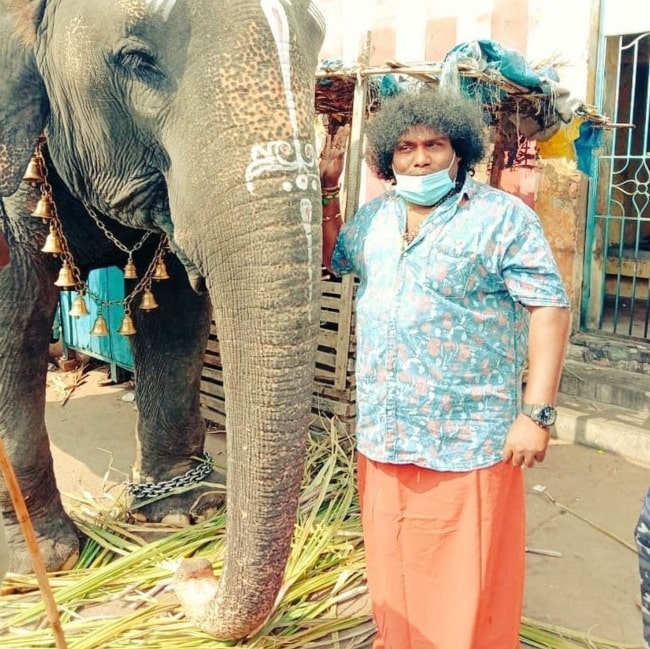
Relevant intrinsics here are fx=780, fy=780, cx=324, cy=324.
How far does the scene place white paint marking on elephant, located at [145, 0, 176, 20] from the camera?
1.97 meters

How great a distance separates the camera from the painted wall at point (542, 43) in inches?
199

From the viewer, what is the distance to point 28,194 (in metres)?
2.72

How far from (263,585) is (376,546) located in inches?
18.7

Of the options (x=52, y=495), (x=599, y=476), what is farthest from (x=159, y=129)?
(x=599, y=476)

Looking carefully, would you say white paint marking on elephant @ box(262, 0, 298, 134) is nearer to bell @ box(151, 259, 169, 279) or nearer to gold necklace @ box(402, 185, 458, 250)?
gold necklace @ box(402, 185, 458, 250)

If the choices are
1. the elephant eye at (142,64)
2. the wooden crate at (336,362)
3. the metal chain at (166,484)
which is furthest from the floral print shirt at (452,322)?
the wooden crate at (336,362)

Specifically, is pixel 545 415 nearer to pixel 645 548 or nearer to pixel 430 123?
pixel 645 548

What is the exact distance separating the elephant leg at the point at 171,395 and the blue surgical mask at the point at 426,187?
148 centimetres

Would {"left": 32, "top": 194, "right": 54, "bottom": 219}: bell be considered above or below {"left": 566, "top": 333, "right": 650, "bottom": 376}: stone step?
above

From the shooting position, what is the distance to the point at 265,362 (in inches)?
72.2

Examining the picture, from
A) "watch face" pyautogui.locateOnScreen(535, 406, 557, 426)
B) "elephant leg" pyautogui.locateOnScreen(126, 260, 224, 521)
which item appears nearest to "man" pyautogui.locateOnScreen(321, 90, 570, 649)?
"watch face" pyautogui.locateOnScreen(535, 406, 557, 426)

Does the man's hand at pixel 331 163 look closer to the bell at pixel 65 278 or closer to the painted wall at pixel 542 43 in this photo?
the bell at pixel 65 278

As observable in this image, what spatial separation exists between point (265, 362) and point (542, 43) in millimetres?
4229

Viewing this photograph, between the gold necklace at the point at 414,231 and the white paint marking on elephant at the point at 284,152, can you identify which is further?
the gold necklace at the point at 414,231
